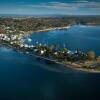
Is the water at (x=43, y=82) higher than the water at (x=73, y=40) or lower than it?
higher

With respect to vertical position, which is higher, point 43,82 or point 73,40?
point 43,82

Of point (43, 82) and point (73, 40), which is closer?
point (43, 82)

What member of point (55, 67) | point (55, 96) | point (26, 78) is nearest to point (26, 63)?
point (55, 67)

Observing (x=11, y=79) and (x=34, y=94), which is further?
(x=11, y=79)

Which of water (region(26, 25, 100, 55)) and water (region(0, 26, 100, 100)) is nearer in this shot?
water (region(0, 26, 100, 100))

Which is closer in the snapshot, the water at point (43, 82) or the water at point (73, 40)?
the water at point (43, 82)

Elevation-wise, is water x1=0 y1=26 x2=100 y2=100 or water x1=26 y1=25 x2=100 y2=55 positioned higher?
water x1=0 y1=26 x2=100 y2=100

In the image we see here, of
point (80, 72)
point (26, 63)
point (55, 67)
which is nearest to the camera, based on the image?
point (80, 72)

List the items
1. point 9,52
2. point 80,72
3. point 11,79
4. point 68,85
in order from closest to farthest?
1. point 68,85
2. point 11,79
3. point 80,72
4. point 9,52

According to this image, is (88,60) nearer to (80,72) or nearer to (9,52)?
(80,72)

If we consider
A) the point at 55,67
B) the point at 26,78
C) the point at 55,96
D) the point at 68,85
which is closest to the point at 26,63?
the point at 55,67
